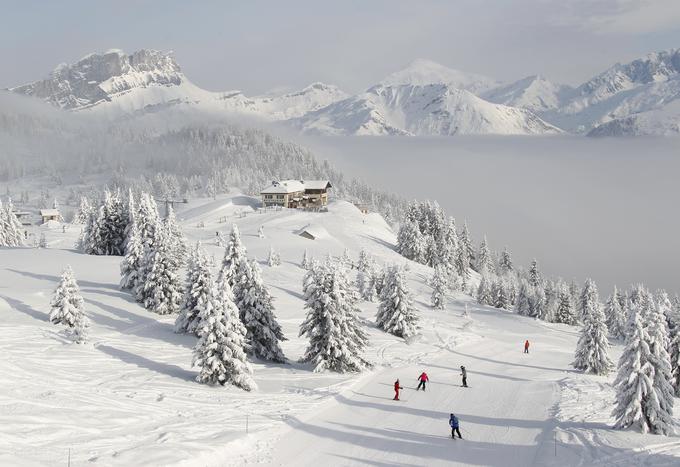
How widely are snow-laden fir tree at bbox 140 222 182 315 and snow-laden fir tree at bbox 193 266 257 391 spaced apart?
57.9 feet

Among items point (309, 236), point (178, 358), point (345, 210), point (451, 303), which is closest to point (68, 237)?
point (309, 236)

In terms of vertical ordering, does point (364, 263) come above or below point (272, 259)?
below

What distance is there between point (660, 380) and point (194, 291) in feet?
97.2

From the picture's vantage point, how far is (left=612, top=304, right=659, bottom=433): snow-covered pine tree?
24.9m

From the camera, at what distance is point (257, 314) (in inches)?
1494

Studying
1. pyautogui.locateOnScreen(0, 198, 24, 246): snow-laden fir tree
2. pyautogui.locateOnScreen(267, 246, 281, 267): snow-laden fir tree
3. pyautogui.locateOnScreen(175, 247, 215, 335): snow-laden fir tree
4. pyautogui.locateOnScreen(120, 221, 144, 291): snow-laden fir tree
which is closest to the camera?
pyautogui.locateOnScreen(175, 247, 215, 335): snow-laden fir tree

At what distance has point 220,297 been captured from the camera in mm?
30953

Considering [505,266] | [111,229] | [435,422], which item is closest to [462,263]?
[505,266]

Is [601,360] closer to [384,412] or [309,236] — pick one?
[384,412]

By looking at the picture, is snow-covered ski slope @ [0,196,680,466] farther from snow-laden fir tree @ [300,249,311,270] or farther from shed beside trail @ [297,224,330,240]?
shed beside trail @ [297,224,330,240]

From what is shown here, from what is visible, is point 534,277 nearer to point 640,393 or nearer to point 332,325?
point 332,325

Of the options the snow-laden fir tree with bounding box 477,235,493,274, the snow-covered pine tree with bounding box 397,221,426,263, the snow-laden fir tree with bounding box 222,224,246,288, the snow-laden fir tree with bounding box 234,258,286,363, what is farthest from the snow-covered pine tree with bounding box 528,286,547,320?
the snow-laden fir tree with bounding box 234,258,286,363

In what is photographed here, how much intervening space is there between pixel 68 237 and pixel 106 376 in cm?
10422

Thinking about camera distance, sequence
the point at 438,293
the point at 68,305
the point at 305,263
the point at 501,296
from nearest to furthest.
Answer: the point at 68,305 → the point at 438,293 → the point at 305,263 → the point at 501,296
